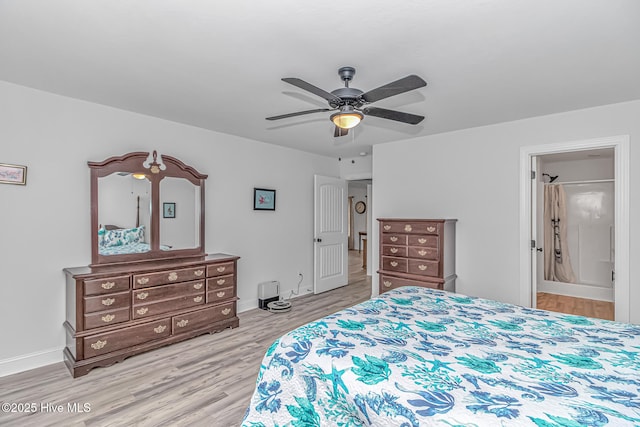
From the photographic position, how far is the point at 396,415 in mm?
1156

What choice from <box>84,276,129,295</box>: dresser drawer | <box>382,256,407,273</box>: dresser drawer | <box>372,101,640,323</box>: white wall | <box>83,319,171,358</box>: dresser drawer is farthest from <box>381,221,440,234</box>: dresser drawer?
<box>84,276,129,295</box>: dresser drawer

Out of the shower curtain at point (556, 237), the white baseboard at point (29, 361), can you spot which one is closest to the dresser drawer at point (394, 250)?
the shower curtain at point (556, 237)

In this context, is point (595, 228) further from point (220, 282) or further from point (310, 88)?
point (220, 282)

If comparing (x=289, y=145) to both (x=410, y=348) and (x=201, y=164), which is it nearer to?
(x=201, y=164)

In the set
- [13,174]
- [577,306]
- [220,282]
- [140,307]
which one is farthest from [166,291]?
[577,306]

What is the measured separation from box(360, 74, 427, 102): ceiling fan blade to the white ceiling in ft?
1.01

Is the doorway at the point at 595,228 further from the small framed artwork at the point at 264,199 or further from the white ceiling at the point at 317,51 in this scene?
the small framed artwork at the point at 264,199

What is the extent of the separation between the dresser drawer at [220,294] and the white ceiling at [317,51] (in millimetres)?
1985

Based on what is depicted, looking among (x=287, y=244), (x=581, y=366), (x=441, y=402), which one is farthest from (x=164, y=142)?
(x=581, y=366)

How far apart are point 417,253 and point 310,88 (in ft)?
8.54

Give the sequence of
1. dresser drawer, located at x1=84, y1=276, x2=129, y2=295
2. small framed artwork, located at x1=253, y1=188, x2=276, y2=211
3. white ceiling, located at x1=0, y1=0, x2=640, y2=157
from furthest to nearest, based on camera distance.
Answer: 1. small framed artwork, located at x1=253, y1=188, x2=276, y2=211
2. dresser drawer, located at x1=84, y1=276, x2=129, y2=295
3. white ceiling, located at x1=0, y1=0, x2=640, y2=157

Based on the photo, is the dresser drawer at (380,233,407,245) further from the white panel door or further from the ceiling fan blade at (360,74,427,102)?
the ceiling fan blade at (360,74,427,102)

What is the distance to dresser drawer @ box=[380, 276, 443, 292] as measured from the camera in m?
3.71

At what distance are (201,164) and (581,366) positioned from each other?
153 inches
